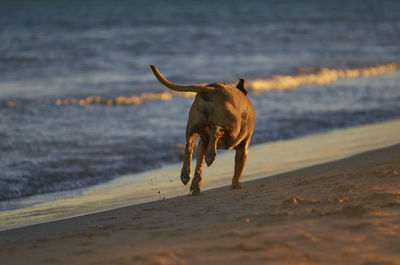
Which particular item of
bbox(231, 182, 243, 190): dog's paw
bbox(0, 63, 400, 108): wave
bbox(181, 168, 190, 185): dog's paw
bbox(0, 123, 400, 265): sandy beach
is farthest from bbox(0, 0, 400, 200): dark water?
bbox(0, 123, 400, 265): sandy beach

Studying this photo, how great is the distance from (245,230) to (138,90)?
1270cm

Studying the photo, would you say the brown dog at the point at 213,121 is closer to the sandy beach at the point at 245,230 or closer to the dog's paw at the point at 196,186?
the dog's paw at the point at 196,186

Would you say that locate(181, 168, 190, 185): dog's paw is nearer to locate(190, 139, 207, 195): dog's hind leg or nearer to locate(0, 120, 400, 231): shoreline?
locate(190, 139, 207, 195): dog's hind leg

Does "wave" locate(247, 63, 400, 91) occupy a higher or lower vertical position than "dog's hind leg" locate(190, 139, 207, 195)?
lower

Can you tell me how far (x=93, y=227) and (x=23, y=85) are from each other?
13.6 metres

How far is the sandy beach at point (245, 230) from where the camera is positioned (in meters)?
4.01

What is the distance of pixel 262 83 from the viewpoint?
18656 mm

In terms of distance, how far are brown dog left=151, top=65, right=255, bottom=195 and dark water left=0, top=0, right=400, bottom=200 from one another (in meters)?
2.61

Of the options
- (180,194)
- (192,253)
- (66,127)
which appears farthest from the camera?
(66,127)

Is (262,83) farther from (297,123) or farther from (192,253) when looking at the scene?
(192,253)

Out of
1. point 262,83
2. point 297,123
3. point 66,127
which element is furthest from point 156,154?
point 262,83

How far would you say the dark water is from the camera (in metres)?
9.68

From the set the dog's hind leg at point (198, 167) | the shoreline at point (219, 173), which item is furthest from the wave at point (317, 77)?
the dog's hind leg at point (198, 167)

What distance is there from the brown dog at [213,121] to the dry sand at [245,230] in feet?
1.31
